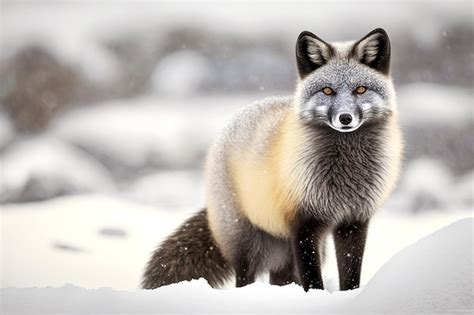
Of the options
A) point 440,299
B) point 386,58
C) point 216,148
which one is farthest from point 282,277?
point 440,299

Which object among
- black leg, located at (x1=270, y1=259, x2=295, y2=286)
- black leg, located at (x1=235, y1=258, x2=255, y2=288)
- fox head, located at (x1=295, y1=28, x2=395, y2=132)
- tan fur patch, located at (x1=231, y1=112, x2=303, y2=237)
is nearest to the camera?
fox head, located at (x1=295, y1=28, x2=395, y2=132)

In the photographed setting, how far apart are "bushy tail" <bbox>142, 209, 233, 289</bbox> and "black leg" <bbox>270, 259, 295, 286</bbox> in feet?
1.37

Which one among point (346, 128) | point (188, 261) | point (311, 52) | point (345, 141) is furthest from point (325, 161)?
point (188, 261)

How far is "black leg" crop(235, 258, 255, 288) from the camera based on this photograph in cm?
637

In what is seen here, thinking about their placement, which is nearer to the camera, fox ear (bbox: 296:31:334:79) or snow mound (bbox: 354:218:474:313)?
snow mound (bbox: 354:218:474:313)

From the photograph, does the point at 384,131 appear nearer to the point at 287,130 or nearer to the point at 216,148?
the point at 287,130

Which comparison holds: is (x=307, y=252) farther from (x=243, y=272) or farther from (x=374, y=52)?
(x=374, y=52)

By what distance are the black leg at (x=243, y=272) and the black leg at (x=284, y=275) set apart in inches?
→ 12.9

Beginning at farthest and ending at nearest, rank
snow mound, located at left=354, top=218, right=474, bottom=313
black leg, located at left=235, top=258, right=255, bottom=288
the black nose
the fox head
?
black leg, located at left=235, top=258, right=255, bottom=288 → the fox head → the black nose → snow mound, located at left=354, top=218, right=474, bottom=313

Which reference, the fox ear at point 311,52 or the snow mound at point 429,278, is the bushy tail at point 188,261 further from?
the snow mound at point 429,278

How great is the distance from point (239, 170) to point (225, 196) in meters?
0.29

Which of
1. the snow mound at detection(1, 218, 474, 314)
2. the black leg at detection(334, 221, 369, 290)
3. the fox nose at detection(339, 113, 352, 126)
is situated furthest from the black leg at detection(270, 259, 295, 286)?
the fox nose at detection(339, 113, 352, 126)

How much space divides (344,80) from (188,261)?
243 centimetres

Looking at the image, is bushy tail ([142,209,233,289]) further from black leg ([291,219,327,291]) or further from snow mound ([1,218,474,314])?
snow mound ([1,218,474,314])
